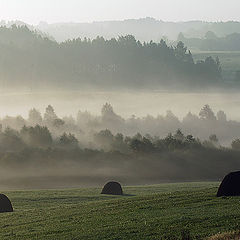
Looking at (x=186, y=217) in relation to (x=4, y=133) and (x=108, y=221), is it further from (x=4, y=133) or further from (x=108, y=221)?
(x=4, y=133)

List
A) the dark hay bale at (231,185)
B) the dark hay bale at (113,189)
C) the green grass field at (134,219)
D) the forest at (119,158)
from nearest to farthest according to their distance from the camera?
1. the green grass field at (134,219)
2. the dark hay bale at (231,185)
3. the dark hay bale at (113,189)
4. the forest at (119,158)

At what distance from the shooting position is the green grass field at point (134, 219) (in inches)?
1828

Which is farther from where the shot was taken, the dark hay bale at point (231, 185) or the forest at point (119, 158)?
the forest at point (119, 158)

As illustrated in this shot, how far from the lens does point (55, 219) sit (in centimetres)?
5841

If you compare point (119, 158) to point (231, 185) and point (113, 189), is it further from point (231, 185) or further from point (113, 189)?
point (231, 185)

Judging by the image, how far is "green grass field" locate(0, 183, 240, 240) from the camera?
4644 centimetres

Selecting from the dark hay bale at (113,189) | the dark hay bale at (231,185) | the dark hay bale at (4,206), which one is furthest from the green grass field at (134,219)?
the dark hay bale at (113,189)

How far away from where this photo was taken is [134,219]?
175 ft

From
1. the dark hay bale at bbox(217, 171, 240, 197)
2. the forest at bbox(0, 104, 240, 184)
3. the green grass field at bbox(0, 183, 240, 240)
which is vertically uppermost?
the forest at bbox(0, 104, 240, 184)

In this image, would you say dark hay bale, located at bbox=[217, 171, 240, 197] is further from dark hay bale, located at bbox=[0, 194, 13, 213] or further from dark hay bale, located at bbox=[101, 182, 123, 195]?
dark hay bale, located at bbox=[101, 182, 123, 195]

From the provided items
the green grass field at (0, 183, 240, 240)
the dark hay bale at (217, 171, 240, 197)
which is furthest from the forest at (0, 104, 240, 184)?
the dark hay bale at (217, 171, 240, 197)

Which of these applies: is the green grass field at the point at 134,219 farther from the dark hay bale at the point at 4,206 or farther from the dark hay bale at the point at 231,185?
the dark hay bale at the point at 4,206

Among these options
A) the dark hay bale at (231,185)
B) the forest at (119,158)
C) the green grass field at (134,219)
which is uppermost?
the forest at (119,158)

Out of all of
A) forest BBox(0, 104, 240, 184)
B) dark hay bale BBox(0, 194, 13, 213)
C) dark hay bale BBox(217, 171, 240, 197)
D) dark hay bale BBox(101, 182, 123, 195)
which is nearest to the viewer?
dark hay bale BBox(217, 171, 240, 197)
